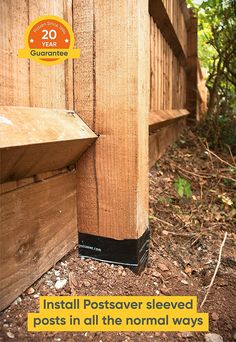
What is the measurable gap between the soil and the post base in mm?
28

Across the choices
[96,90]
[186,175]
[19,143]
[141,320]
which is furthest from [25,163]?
[186,175]

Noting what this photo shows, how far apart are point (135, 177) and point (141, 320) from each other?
52 centimetres

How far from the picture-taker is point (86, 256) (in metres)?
1.34

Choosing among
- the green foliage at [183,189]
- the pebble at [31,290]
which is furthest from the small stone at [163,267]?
the green foliage at [183,189]

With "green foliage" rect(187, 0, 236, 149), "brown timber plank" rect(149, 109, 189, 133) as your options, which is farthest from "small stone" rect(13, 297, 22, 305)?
"green foliage" rect(187, 0, 236, 149)

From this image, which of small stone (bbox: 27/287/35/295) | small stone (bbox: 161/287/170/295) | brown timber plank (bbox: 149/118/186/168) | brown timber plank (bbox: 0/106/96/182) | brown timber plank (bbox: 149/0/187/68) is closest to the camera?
brown timber plank (bbox: 0/106/96/182)

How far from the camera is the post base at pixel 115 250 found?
129 centimetres

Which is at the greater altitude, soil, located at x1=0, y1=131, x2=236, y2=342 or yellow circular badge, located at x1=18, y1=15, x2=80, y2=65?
yellow circular badge, located at x1=18, y1=15, x2=80, y2=65

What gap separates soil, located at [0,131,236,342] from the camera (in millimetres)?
1053

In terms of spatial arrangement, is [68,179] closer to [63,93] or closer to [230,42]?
[63,93]

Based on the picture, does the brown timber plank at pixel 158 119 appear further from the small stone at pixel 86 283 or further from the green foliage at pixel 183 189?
the small stone at pixel 86 283

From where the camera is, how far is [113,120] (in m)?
1.23

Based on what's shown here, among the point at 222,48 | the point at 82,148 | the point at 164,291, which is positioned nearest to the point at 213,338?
the point at 164,291

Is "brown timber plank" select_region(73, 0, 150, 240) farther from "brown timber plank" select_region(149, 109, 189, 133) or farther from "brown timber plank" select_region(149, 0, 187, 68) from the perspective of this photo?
"brown timber plank" select_region(149, 0, 187, 68)
